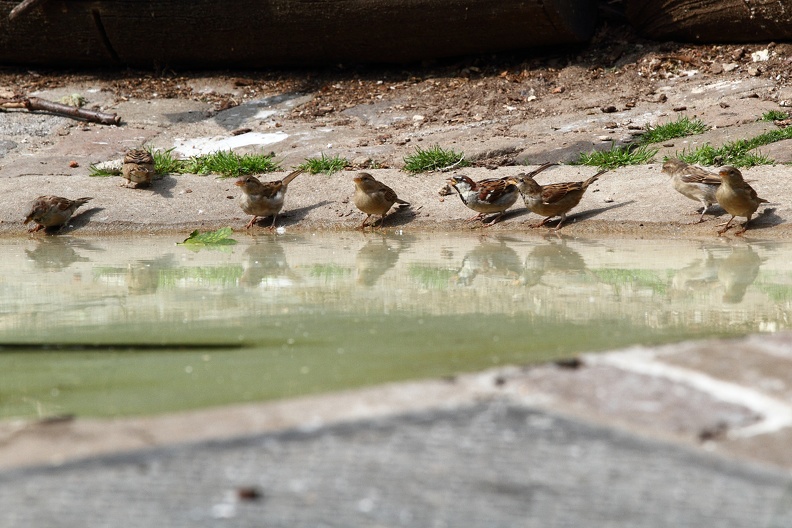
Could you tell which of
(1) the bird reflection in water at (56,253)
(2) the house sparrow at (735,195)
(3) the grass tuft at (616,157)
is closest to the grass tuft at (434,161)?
(3) the grass tuft at (616,157)

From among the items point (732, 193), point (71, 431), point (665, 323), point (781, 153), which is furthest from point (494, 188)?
point (71, 431)

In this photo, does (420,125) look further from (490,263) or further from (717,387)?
(717,387)

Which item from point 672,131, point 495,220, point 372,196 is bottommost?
point 495,220

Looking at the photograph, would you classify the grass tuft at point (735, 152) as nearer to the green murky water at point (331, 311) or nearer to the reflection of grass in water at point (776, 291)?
the green murky water at point (331, 311)

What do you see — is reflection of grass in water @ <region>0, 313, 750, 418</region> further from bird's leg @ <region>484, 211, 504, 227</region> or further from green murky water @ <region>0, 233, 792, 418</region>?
bird's leg @ <region>484, 211, 504, 227</region>

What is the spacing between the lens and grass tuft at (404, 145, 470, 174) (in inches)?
417

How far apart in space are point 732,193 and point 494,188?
219 centimetres

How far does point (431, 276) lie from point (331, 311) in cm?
148

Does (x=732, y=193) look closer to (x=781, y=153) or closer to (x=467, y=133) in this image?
(x=781, y=153)

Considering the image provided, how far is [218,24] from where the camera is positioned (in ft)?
44.8

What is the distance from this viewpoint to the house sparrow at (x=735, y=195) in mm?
8305

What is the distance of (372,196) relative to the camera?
9461 millimetres

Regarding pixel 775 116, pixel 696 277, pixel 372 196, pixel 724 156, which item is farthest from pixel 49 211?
pixel 775 116

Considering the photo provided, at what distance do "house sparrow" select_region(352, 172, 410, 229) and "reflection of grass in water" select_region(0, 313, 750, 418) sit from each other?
4.15 metres
